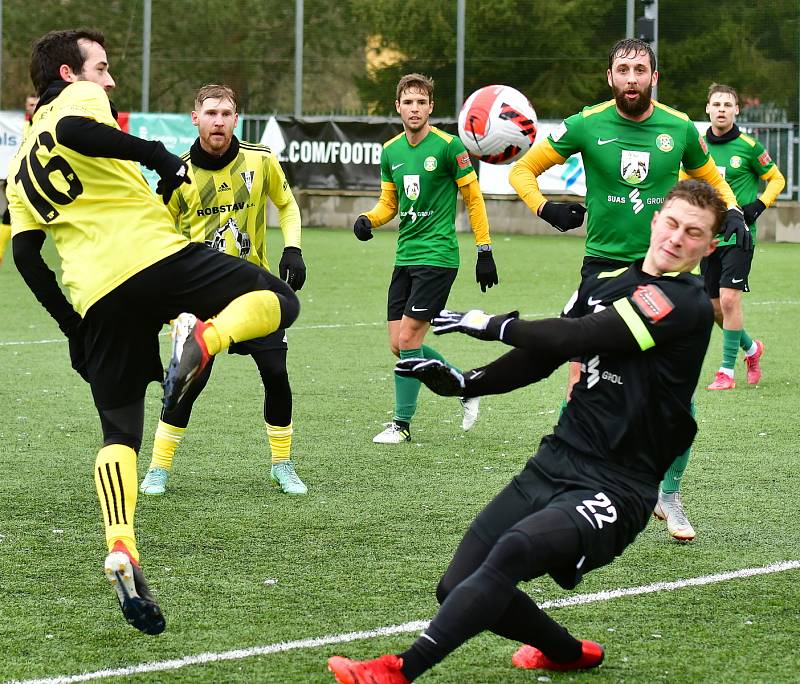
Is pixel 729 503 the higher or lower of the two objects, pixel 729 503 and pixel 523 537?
the lower

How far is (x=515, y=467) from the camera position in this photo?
789cm

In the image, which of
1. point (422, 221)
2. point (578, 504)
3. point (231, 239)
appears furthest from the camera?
point (422, 221)

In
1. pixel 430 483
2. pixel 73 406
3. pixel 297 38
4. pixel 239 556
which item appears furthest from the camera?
pixel 297 38

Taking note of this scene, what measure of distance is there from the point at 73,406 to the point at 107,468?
4.91m

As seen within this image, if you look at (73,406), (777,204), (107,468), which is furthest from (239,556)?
(777,204)

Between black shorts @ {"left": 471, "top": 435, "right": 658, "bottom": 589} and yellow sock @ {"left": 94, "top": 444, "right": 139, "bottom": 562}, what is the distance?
1.30m

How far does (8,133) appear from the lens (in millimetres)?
28047

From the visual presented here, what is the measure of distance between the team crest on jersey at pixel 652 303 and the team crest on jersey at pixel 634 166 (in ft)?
9.19

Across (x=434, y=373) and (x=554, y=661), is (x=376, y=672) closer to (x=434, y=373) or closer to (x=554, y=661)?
(x=554, y=661)

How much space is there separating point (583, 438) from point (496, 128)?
5331 mm

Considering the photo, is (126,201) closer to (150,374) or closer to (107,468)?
(150,374)

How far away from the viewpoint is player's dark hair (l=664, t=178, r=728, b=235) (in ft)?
14.3

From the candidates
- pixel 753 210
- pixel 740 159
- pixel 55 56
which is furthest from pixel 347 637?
pixel 740 159

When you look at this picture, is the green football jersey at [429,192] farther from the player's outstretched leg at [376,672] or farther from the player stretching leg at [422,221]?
the player's outstretched leg at [376,672]
